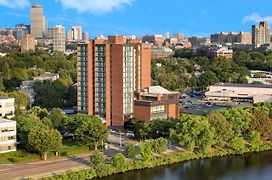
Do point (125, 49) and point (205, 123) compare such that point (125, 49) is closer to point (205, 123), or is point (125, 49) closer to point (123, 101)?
point (123, 101)

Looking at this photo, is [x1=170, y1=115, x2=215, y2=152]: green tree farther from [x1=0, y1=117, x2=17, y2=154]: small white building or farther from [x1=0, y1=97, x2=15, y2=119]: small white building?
[x1=0, y1=97, x2=15, y2=119]: small white building

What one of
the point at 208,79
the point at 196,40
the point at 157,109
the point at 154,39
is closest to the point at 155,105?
the point at 157,109

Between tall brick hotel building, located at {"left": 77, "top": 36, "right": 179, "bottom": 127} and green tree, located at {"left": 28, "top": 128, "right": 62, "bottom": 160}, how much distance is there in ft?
11.6

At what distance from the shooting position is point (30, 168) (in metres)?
9.30

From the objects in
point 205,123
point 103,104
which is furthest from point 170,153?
point 103,104

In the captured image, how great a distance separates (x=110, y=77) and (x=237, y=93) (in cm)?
753

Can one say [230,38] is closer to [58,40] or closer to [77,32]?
[77,32]

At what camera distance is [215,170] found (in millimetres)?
10016

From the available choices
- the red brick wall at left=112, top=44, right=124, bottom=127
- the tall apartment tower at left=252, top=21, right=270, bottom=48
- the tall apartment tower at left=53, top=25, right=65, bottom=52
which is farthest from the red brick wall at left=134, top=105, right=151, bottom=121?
the tall apartment tower at left=252, top=21, right=270, bottom=48

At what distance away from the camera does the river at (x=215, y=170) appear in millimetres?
9453

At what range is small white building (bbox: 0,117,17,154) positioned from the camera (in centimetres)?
1041

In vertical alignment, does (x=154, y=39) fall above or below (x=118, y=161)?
above

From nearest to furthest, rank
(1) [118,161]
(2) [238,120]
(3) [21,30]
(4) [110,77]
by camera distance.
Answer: (1) [118,161] < (2) [238,120] < (4) [110,77] < (3) [21,30]

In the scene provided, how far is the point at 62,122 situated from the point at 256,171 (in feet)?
15.7
